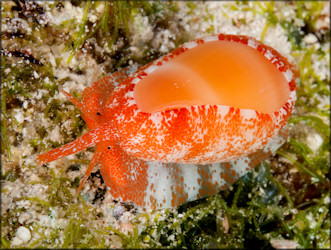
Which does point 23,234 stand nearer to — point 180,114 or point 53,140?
point 53,140

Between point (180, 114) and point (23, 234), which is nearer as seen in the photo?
point (180, 114)

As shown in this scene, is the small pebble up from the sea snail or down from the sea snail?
down

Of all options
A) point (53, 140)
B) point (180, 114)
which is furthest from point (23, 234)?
point (180, 114)

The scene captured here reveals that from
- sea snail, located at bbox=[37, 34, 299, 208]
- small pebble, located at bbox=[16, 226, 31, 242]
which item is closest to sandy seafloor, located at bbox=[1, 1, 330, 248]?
small pebble, located at bbox=[16, 226, 31, 242]

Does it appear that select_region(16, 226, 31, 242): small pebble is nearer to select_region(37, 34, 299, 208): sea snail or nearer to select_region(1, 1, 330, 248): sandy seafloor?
select_region(1, 1, 330, 248): sandy seafloor

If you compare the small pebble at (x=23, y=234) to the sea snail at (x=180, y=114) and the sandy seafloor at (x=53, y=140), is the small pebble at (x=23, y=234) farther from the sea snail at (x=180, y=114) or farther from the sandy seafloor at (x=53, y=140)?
the sea snail at (x=180, y=114)

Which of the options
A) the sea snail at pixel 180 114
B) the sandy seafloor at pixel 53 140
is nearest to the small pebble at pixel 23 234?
the sandy seafloor at pixel 53 140

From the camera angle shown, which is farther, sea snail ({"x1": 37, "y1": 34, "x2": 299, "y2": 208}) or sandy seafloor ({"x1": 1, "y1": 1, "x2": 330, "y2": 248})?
sandy seafloor ({"x1": 1, "y1": 1, "x2": 330, "y2": 248})

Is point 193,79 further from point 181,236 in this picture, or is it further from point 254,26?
point 254,26

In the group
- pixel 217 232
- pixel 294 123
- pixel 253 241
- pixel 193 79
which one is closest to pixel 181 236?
pixel 217 232
